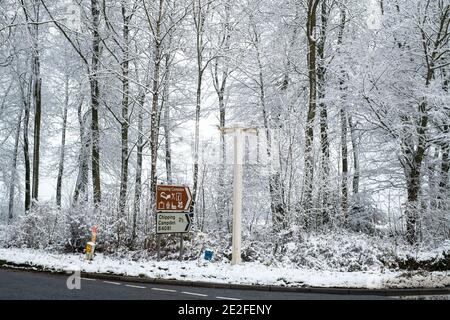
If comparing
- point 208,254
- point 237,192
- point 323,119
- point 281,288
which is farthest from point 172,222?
point 323,119

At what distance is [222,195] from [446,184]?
8.45 meters

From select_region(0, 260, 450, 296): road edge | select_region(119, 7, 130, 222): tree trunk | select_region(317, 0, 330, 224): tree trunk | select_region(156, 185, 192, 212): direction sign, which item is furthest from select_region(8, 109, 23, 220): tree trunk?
select_region(0, 260, 450, 296): road edge

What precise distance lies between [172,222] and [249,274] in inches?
132

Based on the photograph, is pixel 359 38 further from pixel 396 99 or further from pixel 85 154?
pixel 85 154

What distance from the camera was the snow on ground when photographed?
36.2ft

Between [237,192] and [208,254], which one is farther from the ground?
[237,192]

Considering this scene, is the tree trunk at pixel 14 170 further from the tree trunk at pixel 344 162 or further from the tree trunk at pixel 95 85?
the tree trunk at pixel 344 162

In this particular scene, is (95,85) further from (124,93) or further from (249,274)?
(249,274)

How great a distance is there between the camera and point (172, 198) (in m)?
14.4

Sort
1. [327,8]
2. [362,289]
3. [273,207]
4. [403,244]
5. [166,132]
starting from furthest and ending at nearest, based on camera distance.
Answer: [166,132], [327,8], [273,207], [403,244], [362,289]

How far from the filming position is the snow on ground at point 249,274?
11.0 metres

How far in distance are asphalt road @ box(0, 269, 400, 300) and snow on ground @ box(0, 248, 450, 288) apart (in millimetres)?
725
